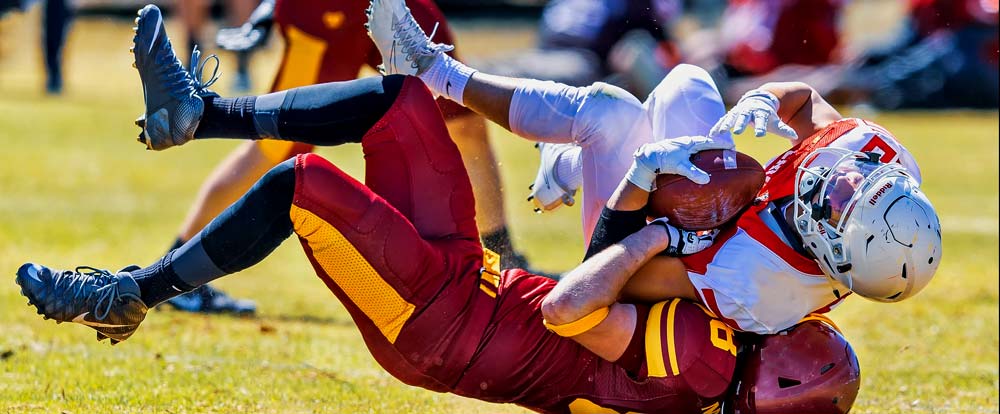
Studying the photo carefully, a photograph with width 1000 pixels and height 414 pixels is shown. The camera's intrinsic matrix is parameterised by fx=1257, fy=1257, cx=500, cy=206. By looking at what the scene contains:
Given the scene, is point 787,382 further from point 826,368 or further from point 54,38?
point 54,38

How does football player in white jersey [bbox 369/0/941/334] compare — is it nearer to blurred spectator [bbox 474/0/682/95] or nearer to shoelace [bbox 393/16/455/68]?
shoelace [bbox 393/16/455/68]

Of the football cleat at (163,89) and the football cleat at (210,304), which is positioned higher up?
the football cleat at (163,89)

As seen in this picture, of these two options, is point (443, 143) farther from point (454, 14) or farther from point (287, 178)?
point (454, 14)

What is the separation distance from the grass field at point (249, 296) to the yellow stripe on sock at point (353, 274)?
2.18ft

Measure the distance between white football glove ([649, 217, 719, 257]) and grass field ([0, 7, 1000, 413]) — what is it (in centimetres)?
95

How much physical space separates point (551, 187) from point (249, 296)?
2.19 metres

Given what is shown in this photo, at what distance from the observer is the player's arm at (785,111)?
3561 mm

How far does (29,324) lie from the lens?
16.4 ft

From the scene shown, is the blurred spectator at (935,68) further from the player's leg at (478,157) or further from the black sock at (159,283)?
the black sock at (159,283)

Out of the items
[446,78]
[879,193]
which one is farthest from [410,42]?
[879,193]

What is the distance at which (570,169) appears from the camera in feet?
13.8

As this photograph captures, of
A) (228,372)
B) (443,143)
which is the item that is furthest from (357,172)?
(443,143)

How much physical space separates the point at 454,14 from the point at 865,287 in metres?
15.8

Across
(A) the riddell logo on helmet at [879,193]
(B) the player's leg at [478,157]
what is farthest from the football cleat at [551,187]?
(A) the riddell logo on helmet at [879,193]
